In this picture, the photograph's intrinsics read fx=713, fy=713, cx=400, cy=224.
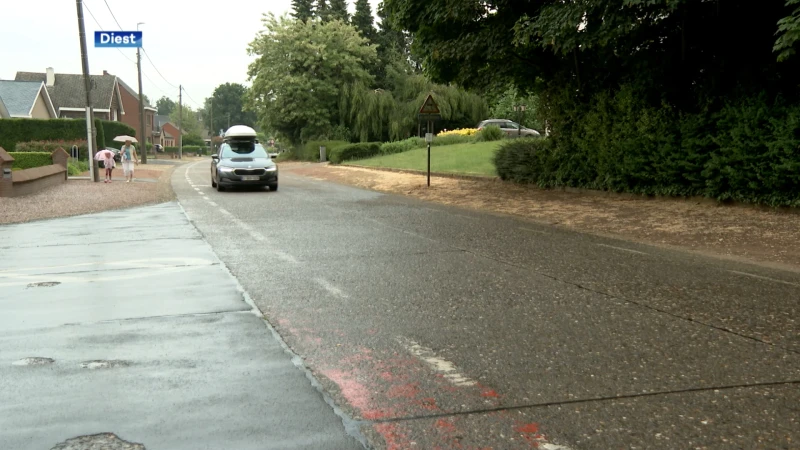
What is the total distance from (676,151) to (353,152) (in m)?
29.4

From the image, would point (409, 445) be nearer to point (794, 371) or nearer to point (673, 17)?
point (794, 371)

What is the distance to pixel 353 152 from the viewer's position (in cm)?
4291

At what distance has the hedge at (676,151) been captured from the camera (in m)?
12.5

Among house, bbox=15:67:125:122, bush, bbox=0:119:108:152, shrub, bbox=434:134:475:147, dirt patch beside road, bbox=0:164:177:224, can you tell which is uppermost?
house, bbox=15:67:125:122

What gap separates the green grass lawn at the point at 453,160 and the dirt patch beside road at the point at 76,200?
419 inches

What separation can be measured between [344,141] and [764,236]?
40442mm

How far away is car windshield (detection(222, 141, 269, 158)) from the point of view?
22.6 metres

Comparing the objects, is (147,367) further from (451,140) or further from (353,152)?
(353,152)

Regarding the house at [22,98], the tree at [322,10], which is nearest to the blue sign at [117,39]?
the house at [22,98]

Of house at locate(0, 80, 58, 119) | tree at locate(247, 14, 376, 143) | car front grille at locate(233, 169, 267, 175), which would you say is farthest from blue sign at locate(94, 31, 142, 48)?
house at locate(0, 80, 58, 119)

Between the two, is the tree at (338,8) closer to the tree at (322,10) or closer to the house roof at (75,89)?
the tree at (322,10)

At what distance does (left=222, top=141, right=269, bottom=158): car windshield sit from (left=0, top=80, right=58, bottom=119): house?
121 ft

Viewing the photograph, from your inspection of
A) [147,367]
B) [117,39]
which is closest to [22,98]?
[117,39]

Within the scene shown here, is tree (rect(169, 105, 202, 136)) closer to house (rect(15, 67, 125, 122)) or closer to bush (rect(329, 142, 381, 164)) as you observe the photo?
house (rect(15, 67, 125, 122))
